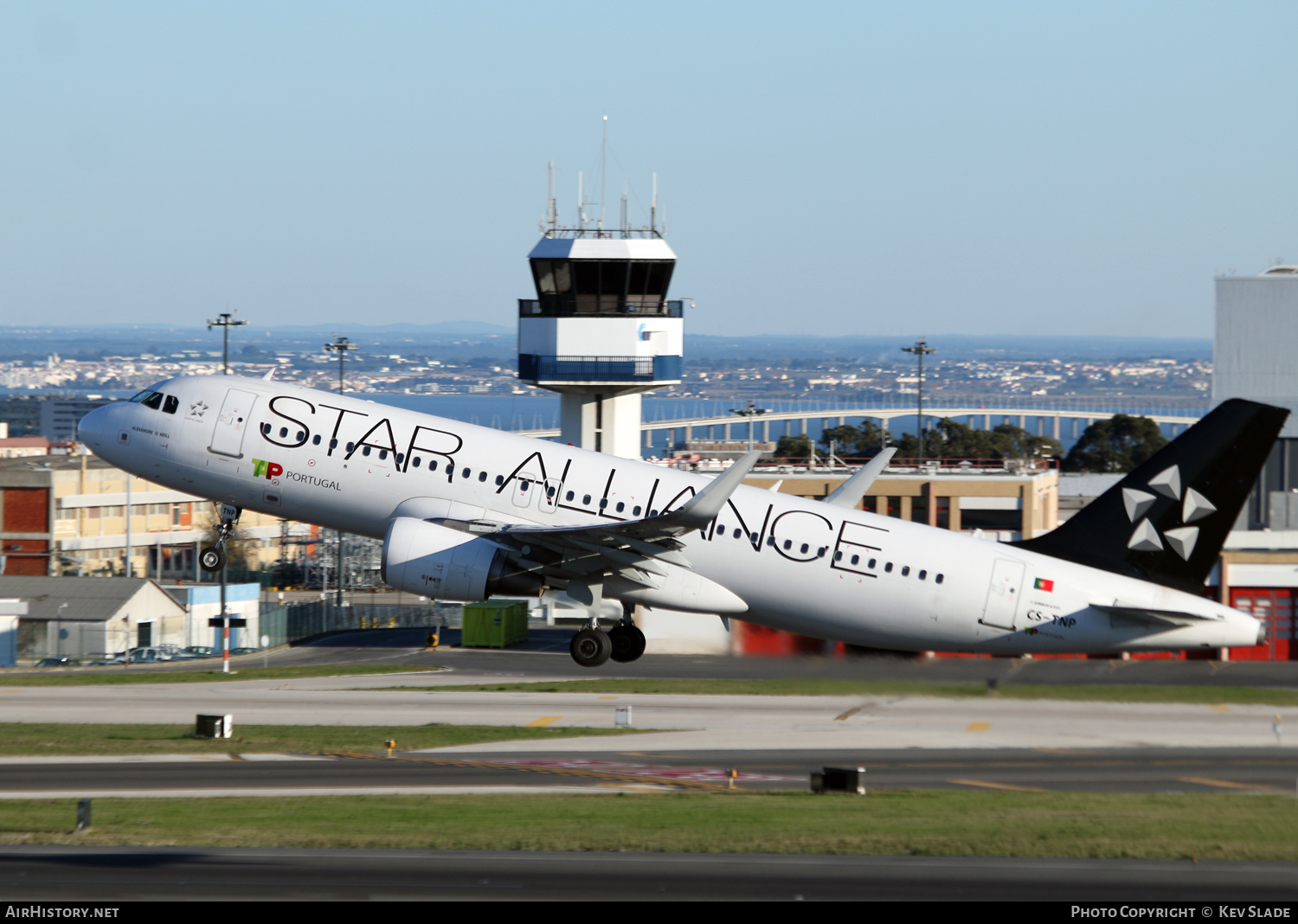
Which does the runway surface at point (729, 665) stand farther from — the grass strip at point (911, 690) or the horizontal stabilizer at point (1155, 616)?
the horizontal stabilizer at point (1155, 616)

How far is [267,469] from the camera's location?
3766 centimetres

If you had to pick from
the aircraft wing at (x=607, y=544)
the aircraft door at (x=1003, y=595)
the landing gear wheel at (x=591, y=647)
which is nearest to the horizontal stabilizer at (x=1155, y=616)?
the aircraft door at (x=1003, y=595)

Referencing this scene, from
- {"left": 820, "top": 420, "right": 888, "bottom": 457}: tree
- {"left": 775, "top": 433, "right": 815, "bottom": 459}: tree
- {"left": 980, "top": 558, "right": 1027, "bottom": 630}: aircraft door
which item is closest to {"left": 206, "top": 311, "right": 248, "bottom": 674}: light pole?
{"left": 980, "top": 558, "right": 1027, "bottom": 630}: aircraft door

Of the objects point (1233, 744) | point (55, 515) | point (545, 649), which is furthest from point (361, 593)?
point (1233, 744)

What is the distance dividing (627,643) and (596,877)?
5632mm

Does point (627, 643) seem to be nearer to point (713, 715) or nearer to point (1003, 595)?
point (1003, 595)

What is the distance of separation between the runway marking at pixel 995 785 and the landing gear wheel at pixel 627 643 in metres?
16.1

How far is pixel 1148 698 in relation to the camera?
5141 cm

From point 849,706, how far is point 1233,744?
1573cm

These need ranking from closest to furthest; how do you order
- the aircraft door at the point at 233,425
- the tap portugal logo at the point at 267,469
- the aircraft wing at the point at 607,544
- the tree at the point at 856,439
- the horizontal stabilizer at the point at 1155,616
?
the aircraft wing at the point at 607,544 < the horizontal stabilizer at the point at 1155,616 < the tap portugal logo at the point at 267,469 < the aircraft door at the point at 233,425 < the tree at the point at 856,439

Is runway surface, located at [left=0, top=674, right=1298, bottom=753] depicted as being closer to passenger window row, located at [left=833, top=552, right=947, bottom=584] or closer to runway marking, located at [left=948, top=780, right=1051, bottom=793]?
runway marking, located at [left=948, top=780, right=1051, bottom=793]

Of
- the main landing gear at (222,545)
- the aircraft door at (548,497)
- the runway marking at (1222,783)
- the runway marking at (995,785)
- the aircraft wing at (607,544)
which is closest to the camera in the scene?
the aircraft wing at (607,544)

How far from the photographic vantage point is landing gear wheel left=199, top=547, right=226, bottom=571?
38.7 metres

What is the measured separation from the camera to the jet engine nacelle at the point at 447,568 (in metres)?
35.0
